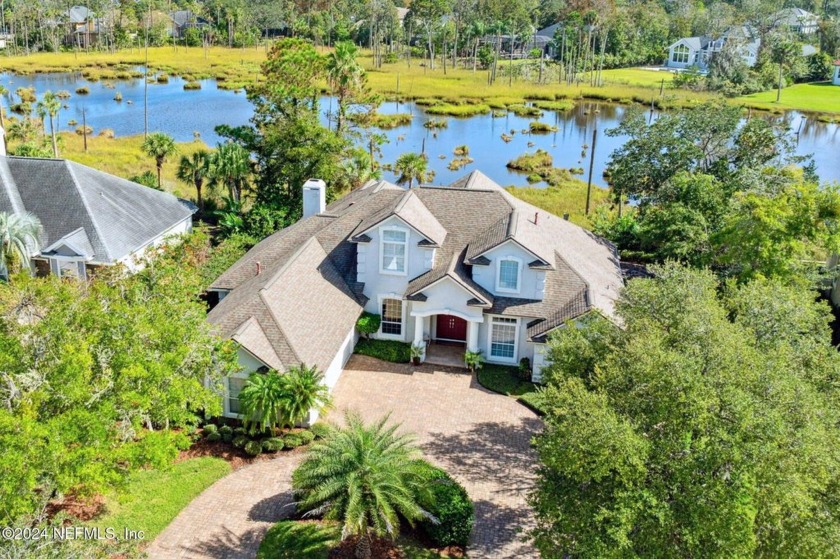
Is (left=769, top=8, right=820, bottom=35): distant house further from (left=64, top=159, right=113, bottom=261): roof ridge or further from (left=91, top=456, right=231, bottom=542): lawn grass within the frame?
(left=91, top=456, right=231, bottom=542): lawn grass

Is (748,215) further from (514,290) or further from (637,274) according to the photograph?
(514,290)

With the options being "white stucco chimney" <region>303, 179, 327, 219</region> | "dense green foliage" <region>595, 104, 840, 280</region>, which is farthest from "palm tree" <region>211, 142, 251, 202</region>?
"dense green foliage" <region>595, 104, 840, 280</region>

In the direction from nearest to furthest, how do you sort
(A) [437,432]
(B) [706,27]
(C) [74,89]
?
(A) [437,432], (C) [74,89], (B) [706,27]

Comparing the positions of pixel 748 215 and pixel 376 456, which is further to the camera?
pixel 748 215

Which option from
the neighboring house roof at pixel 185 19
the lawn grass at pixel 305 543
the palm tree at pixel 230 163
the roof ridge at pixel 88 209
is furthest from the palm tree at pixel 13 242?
the neighboring house roof at pixel 185 19

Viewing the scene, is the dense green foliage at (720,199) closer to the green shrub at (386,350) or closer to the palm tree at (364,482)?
the green shrub at (386,350)

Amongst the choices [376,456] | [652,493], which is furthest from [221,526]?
[652,493]

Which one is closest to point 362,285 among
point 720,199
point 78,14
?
point 720,199

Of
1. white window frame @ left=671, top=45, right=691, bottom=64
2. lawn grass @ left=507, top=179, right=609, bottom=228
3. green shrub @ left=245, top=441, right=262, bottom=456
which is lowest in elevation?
green shrub @ left=245, top=441, right=262, bottom=456
